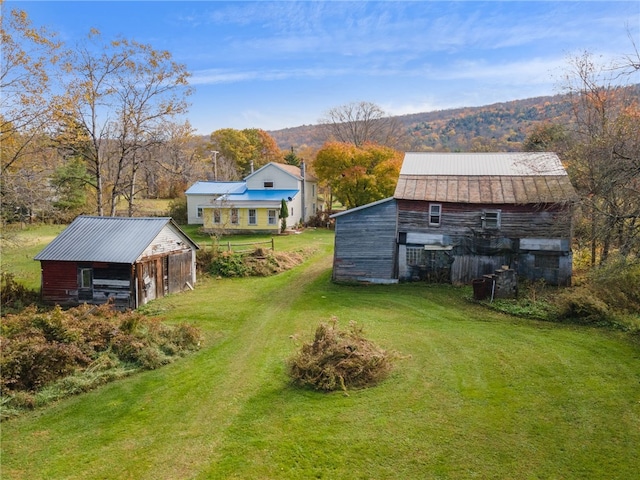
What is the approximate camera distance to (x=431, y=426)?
889 centimetres

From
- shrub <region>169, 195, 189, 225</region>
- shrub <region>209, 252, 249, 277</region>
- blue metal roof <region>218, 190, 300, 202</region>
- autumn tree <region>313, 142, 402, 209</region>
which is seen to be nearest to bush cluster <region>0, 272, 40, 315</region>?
shrub <region>209, 252, 249, 277</region>

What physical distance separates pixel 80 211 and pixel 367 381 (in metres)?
37.2

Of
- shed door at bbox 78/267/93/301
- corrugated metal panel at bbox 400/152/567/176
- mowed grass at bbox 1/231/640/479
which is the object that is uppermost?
corrugated metal panel at bbox 400/152/567/176

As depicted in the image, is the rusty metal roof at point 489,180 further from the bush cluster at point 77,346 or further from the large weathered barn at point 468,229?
the bush cluster at point 77,346

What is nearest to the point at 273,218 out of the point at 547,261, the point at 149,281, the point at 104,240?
the point at 149,281

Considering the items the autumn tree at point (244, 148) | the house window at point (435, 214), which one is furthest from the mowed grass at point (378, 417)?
the autumn tree at point (244, 148)

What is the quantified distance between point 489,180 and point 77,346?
67.8ft

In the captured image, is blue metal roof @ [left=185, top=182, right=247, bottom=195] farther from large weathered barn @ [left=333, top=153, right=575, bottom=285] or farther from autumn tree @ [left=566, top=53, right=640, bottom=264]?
autumn tree @ [left=566, top=53, right=640, bottom=264]

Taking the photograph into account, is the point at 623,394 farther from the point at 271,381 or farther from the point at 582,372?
the point at 271,381

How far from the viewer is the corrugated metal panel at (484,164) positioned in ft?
76.7

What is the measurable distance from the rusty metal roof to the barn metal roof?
1275cm

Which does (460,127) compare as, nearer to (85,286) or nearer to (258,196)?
(258,196)

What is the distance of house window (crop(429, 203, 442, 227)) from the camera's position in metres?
22.4

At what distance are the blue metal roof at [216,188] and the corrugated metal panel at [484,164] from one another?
67.7ft
